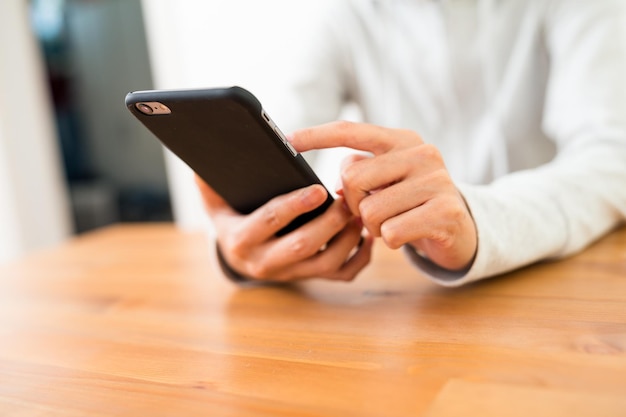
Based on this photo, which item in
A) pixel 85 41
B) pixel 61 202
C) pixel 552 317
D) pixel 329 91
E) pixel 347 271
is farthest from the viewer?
pixel 85 41

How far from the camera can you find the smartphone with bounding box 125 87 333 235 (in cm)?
41

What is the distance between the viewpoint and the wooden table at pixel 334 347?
0.34 m

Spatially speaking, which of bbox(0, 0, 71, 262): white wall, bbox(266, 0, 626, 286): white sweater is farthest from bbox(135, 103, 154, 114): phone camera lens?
bbox(0, 0, 71, 262): white wall

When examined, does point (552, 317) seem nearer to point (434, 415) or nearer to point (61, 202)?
point (434, 415)

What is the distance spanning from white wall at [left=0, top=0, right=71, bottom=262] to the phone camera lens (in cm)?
175

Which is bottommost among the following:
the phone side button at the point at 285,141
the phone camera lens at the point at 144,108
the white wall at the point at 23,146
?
the white wall at the point at 23,146

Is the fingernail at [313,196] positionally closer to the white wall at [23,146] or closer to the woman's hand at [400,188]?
the woman's hand at [400,188]

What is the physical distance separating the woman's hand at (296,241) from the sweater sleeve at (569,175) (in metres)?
0.06

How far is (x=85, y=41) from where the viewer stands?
2859 millimetres

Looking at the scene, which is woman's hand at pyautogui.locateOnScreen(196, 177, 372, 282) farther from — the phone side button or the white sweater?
the white sweater

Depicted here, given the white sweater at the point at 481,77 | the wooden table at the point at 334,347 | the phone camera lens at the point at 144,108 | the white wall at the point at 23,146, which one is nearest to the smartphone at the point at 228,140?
the phone camera lens at the point at 144,108

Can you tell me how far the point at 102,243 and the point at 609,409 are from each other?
33.1 inches

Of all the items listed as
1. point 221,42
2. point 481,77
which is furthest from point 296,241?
point 221,42

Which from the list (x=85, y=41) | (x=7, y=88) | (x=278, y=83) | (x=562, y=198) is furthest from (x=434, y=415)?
(x=85, y=41)
